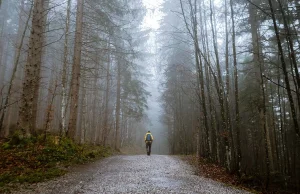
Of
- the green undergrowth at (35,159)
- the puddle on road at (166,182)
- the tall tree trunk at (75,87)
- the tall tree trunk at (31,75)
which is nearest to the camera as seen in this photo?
the green undergrowth at (35,159)

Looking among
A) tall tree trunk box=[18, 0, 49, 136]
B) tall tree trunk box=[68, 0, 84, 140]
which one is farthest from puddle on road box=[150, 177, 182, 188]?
tall tree trunk box=[68, 0, 84, 140]

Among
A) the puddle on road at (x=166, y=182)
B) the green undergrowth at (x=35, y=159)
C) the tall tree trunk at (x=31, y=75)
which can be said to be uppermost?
the tall tree trunk at (x=31, y=75)

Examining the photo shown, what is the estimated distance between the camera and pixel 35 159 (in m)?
7.97

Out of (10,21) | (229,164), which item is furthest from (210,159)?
(10,21)

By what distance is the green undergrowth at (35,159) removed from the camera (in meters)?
6.39

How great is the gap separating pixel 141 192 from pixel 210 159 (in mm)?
7697

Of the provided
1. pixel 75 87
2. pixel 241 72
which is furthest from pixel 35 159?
pixel 241 72

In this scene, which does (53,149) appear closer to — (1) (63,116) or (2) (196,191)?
(1) (63,116)

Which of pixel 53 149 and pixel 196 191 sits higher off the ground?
pixel 53 149

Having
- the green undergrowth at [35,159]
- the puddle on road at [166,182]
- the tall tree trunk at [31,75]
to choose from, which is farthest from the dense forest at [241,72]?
the green undergrowth at [35,159]

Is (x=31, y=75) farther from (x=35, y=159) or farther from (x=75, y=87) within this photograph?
(x=75, y=87)

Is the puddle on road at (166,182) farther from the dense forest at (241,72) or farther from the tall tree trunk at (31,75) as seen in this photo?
the tall tree trunk at (31,75)

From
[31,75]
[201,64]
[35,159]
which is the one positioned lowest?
[35,159]

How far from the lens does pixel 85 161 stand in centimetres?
1070
